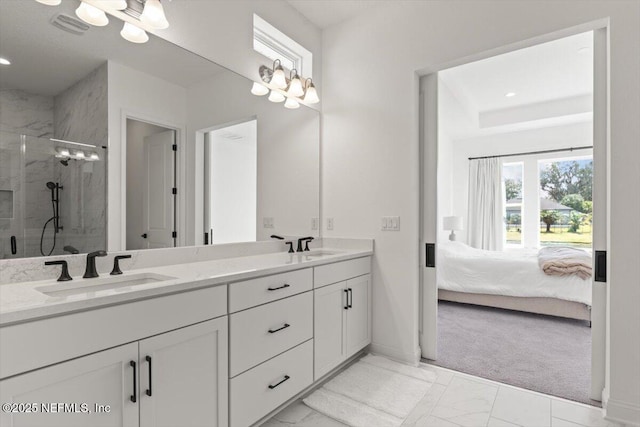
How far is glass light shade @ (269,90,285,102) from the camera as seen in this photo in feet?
8.42

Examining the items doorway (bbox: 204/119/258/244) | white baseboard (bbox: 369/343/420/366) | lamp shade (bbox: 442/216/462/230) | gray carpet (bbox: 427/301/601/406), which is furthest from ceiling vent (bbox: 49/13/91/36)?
lamp shade (bbox: 442/216/462/230)

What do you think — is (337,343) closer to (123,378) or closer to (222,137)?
(123,378)

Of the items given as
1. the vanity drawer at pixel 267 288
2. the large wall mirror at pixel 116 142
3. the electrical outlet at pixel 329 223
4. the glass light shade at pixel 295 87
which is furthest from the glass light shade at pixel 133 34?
the electrical outlet at pixel 329 223

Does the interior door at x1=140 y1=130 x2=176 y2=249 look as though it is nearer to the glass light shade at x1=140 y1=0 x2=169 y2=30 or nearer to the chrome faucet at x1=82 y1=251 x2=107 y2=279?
the chrome faucet at x1=82 y1=251 x2=107 y2=279

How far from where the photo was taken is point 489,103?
16.5 feet

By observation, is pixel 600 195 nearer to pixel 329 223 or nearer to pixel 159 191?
pixel 329 223

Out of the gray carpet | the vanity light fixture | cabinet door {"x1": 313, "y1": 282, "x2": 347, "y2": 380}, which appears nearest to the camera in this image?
the vanity light fixture

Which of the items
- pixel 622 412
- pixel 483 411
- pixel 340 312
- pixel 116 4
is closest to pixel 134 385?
pixel 340 312

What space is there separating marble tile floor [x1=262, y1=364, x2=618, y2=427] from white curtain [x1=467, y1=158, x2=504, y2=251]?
4602 millimetres

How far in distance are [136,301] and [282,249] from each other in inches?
61.2

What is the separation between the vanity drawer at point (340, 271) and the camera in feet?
6.94

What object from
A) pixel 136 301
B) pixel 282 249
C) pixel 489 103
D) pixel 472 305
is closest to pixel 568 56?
pixel 489 103

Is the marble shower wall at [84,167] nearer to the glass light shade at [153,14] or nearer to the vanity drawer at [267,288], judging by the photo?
the glass light shade at [153,14]

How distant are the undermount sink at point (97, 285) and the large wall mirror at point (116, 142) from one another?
196 mm
